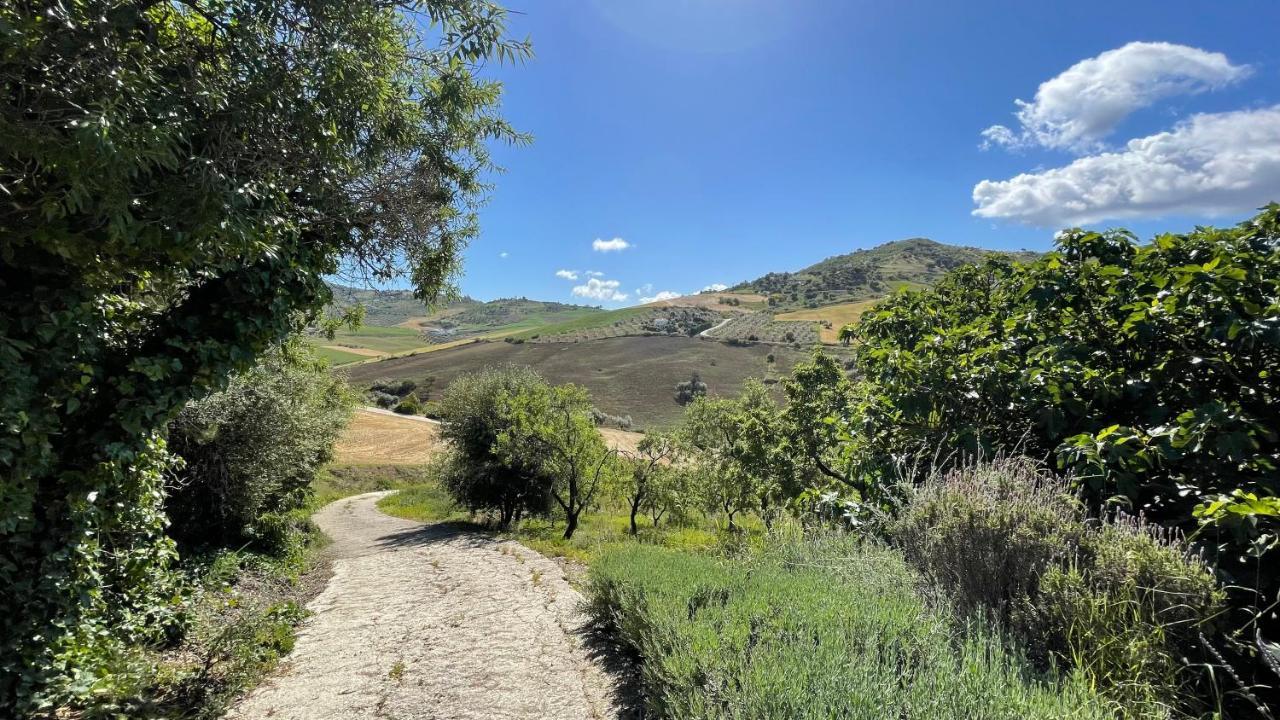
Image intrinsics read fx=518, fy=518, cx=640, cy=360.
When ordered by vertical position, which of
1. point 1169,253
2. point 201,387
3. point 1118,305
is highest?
point 1169,253

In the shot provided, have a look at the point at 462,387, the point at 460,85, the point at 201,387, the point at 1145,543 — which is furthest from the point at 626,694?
the point at 462,387

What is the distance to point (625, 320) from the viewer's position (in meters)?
126

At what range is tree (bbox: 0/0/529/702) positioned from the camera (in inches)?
112

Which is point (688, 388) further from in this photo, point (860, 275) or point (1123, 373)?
point (860, 275)

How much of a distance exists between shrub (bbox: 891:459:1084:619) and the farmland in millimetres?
44947

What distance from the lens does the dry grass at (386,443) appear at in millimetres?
40188

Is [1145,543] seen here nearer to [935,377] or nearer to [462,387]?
[935,377]

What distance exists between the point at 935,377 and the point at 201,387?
684cm

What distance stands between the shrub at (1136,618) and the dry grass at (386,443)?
38041 millimetres

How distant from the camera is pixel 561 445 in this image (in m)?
16.7

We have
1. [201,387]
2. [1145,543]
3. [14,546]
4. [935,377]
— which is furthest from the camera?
[935,377]

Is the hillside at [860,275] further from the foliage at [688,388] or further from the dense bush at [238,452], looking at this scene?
the dense bush at [238,452]

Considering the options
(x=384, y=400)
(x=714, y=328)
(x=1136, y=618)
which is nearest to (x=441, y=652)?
(x=1136, y=618)

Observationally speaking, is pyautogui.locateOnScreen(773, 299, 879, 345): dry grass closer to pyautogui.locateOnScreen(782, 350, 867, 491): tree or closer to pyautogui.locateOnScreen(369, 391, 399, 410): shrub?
pyautogui.locateOnScreen(369, 391, 399, 410): shrub
